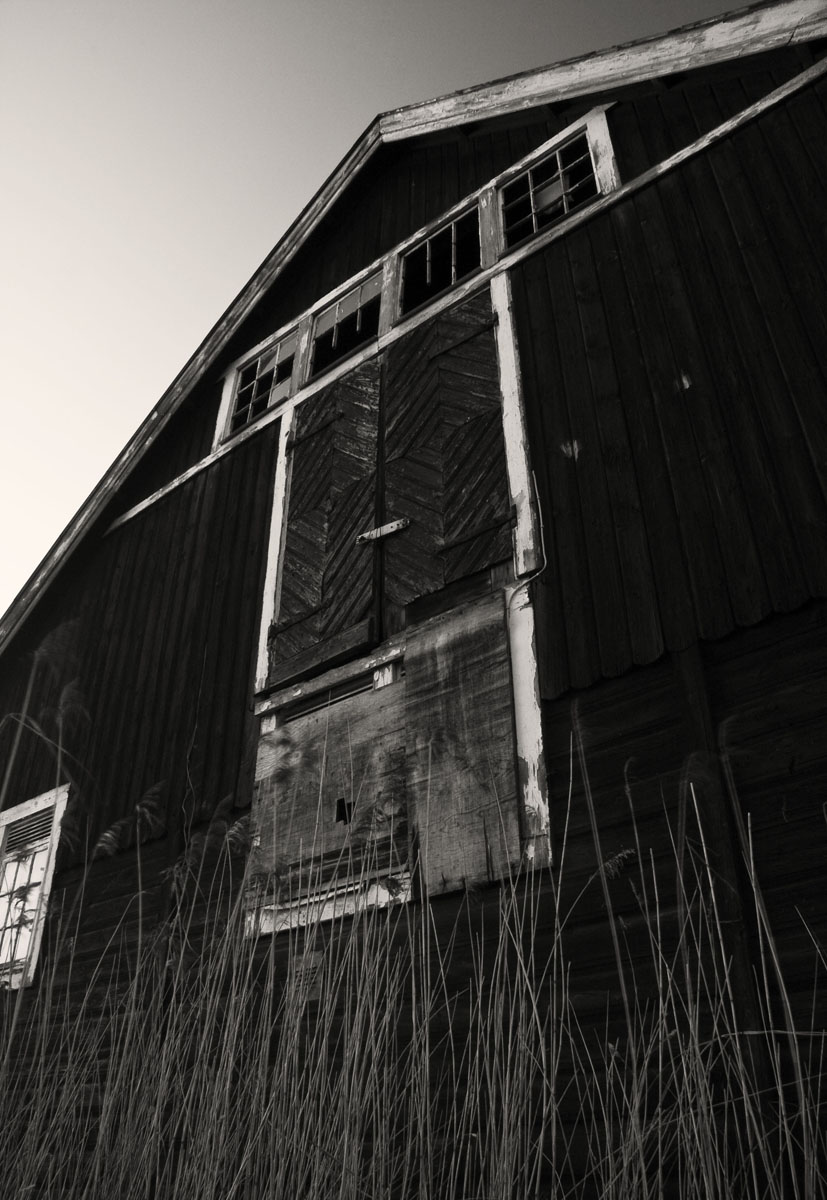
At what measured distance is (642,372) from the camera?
4.54 metres

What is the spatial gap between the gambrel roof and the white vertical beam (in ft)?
6.14

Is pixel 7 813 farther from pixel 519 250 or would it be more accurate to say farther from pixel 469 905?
pixel 519 250

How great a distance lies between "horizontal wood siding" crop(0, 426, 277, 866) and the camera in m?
5.63

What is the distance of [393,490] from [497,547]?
1112 millimetres

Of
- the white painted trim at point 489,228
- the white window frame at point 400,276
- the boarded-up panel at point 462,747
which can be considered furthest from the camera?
the white painted trim at point 489,228

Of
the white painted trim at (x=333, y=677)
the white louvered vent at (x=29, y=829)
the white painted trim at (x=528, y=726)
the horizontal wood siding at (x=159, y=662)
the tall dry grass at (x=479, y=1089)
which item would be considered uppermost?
the horizontal wood siding at (x=159, y=662)

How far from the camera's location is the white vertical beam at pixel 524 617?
375 centimetres

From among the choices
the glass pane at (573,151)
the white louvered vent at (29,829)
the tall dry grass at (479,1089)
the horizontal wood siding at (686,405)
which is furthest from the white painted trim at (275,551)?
the glass pane at (573,151)

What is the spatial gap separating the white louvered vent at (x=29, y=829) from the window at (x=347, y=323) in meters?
4.06

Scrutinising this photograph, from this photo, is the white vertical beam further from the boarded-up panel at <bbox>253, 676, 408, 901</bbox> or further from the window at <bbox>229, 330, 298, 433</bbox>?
the window at <bbox>229, 330, 298, 433</bbox>

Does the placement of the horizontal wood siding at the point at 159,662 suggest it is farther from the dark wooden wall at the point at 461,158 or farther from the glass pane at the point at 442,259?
the dark wooden wall at the point at 461,158

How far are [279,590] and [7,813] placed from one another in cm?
335

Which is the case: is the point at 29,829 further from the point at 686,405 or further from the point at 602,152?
the point at 602,152

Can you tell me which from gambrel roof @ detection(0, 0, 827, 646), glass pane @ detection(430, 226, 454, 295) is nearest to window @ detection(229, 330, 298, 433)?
gambrel roof @ detection(0, 0, 827, 646)
